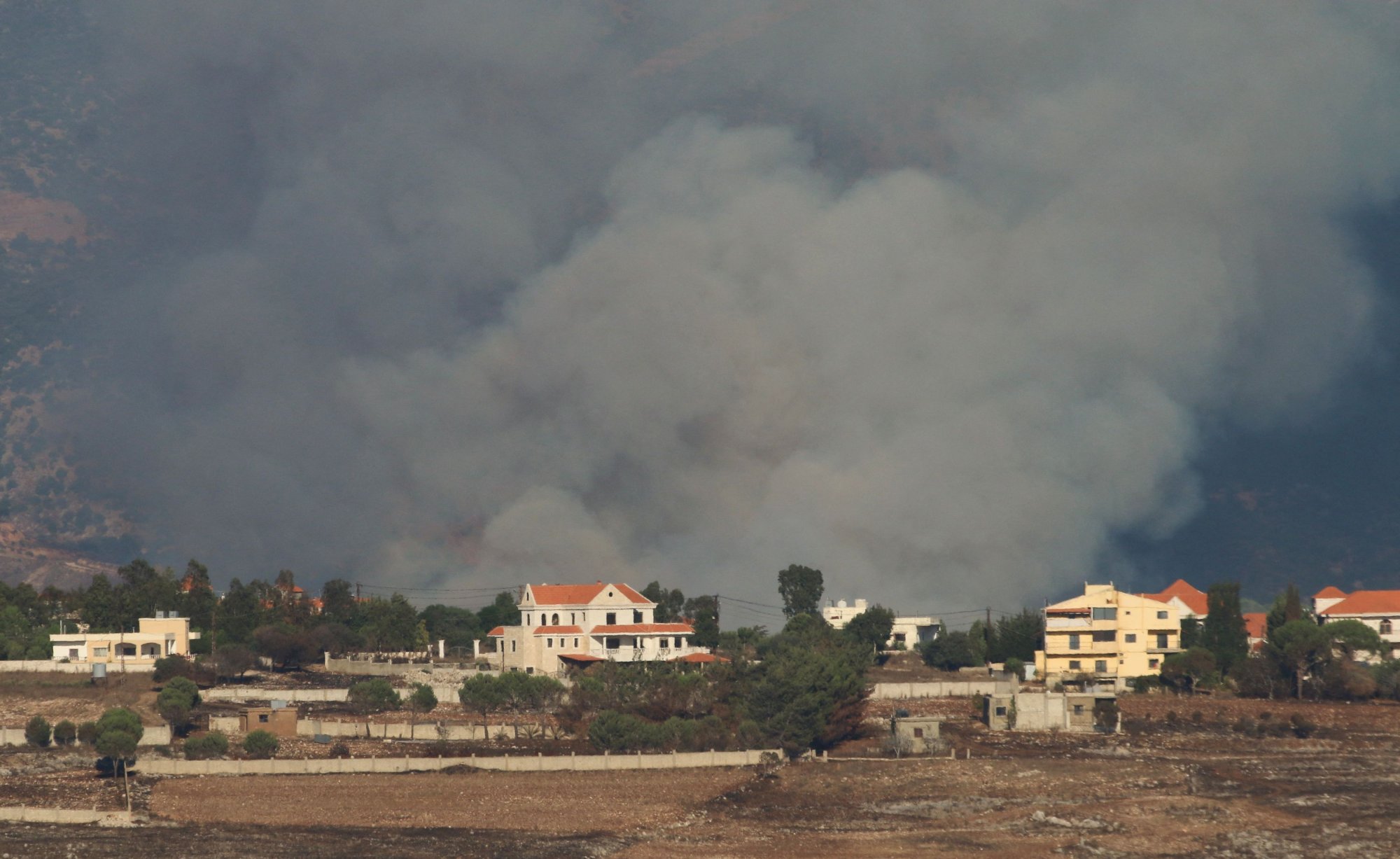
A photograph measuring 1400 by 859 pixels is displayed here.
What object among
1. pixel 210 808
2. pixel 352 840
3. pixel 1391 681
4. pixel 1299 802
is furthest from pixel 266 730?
pixel 1391 681

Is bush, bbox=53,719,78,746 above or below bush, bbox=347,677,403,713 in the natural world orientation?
below

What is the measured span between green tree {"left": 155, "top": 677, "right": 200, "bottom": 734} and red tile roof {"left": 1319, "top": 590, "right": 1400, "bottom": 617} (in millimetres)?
93328

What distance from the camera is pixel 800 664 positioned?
10112 centimetres

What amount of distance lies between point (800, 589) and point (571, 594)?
4147 centimetres

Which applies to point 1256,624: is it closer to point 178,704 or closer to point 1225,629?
point 1225,629

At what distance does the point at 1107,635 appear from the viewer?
128 meters

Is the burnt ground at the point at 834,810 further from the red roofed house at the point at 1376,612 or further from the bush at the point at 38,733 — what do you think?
the red roofed house at the point at 1376,612

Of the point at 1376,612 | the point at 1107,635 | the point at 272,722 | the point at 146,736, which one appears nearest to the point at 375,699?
the point at 272,722

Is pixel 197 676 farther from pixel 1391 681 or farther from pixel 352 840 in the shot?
pixel 1391 681

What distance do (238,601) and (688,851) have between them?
76.0m

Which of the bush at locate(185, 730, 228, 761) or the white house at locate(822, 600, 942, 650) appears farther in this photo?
the white house at locate(822, 600, 942, 650)

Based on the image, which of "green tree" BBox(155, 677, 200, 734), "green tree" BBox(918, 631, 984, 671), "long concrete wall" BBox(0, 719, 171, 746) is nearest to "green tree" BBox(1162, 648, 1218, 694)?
"green tree" BBox(918, 631, 984, 671)

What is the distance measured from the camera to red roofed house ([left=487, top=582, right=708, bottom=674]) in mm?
132250

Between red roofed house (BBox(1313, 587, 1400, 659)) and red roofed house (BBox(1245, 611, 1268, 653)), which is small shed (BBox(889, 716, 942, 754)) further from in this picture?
red roofed house (BBox(1313, 587, 1400, 659))
